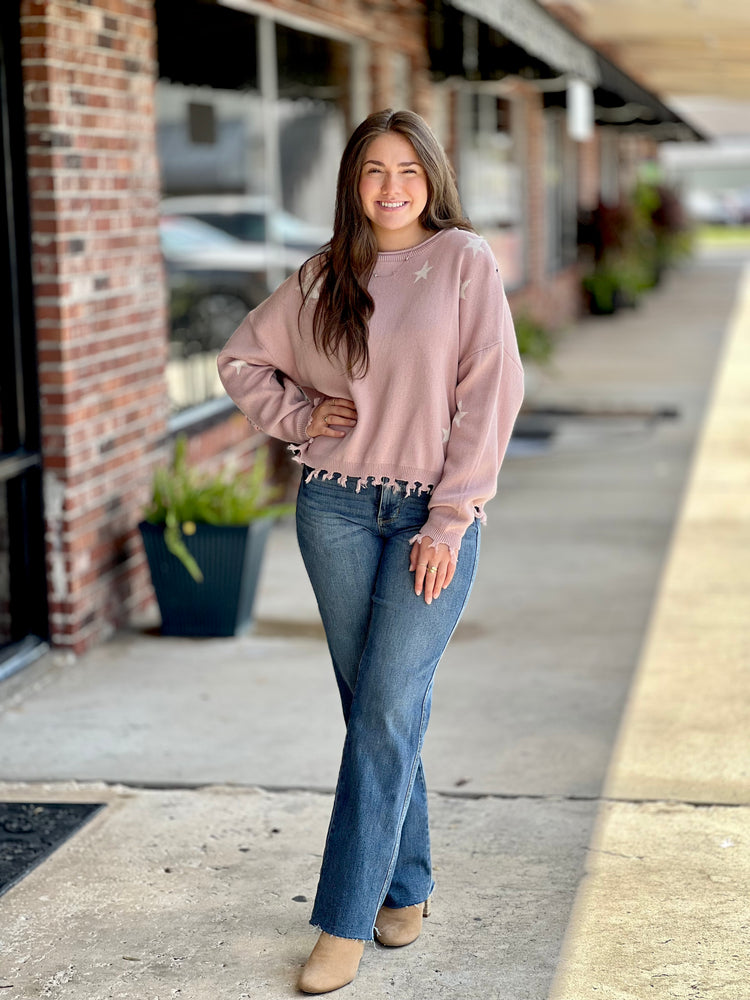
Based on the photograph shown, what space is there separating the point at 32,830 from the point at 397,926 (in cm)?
118

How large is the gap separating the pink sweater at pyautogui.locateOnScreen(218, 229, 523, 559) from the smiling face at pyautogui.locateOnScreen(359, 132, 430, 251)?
0.07m

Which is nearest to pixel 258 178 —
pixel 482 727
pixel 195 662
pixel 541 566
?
pixel 541 566

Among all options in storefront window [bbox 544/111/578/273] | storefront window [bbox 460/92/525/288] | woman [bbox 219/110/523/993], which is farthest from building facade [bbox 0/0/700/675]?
storefront window [bbox 544/111/578/273]

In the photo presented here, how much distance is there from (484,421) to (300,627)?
10.3ft

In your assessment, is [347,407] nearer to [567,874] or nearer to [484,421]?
[484,421]

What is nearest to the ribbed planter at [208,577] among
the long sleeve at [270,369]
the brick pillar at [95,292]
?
the brick pillar at [95,292]

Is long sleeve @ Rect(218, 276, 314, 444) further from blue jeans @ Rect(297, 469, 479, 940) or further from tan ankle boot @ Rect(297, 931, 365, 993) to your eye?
tan ankle boot @ Rect(297, 931, 365, 993)

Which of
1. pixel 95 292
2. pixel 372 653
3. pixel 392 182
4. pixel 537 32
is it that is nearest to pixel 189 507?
pixel 95 292

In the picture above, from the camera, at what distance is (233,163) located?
845 cm

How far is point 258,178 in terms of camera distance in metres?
8.12

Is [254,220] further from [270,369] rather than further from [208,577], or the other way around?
[270,369]

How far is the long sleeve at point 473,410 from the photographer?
285 centimetres

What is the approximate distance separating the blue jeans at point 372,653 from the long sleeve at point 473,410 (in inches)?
3.2

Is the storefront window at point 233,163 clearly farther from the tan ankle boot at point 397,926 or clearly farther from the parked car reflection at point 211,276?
the tan ankle boot at point 397,926
